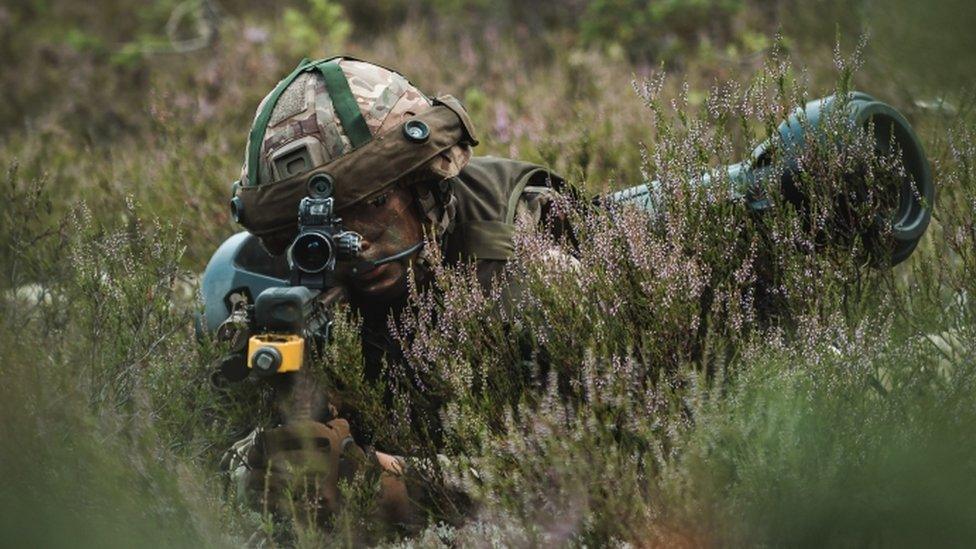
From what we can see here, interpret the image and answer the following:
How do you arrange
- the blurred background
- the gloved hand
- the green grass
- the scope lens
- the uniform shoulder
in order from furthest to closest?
the blurred background, the uniform shoulder, the scope lens, the gloved hand, the green grass

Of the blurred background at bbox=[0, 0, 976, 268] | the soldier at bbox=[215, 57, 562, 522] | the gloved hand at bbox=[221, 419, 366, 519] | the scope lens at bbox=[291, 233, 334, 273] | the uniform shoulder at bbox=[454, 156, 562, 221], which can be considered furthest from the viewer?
the blurred background at bbox=[0, 0, 976, 268]

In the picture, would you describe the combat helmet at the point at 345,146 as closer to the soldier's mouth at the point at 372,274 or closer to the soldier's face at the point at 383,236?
the soldier's face at the point at 383,236

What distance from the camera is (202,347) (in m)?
3.90

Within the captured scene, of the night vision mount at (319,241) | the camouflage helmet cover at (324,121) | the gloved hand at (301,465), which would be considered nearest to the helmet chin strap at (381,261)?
the night vision mount at (319,241)

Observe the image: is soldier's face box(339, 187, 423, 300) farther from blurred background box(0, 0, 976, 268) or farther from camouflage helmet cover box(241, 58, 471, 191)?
blurred background box(0, 0, 976, 268)

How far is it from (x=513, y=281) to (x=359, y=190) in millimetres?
513

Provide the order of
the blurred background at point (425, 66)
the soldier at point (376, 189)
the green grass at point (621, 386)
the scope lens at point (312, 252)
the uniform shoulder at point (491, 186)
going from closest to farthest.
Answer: the green grass at point (621, 386) → the scope lens at point (312, 252) → the soldier at point (376, 189) → the uniform shoulder at point (491, 186) → the blurred background at point (425, 66)

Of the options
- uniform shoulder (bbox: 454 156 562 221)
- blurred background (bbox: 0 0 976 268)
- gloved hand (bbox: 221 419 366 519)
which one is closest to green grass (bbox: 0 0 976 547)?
gloved hand (bbox: 221 419 366 519)

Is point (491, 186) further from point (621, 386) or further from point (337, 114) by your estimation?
point (621, 386)

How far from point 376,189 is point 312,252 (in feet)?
1.09

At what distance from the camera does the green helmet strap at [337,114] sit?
360 centimetres

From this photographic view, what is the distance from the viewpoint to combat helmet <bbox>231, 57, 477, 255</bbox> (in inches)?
139

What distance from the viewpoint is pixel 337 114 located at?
3635mm

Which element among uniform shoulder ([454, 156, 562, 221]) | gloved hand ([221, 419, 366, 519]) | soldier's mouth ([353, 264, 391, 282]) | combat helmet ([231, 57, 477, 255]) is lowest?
gloved hand ([221, 419, 366, 519])
